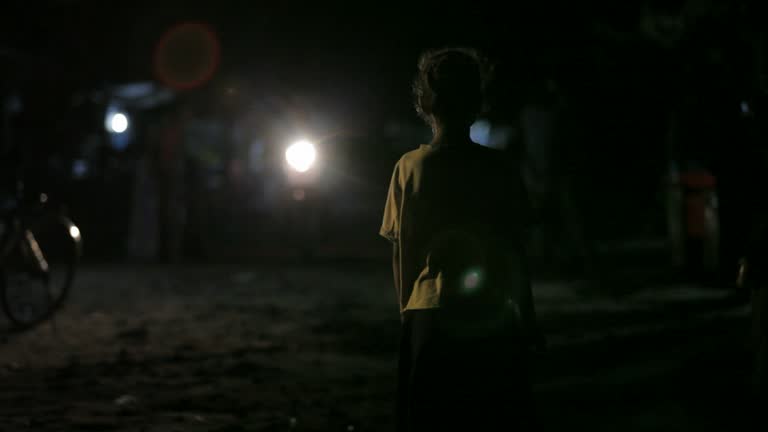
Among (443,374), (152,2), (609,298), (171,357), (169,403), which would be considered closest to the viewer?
(443,374)

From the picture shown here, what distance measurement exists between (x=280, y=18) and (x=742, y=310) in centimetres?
1189

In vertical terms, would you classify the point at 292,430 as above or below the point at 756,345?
below

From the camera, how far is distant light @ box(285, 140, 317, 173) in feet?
57.1

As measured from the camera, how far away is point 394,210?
323cm

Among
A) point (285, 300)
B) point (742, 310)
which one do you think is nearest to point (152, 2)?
point (285, 300)

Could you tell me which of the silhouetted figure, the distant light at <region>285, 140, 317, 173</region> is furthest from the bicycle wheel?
the distant light at <region>285, 140, 317, 173</region>

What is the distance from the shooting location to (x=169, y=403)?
5828mm

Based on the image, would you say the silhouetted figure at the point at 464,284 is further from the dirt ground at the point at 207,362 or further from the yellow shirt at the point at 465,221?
the dirt ground at the point at 207,362

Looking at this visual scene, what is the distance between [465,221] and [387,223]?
1.16 ft

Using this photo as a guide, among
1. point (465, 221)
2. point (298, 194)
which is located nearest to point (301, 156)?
point (298, 194)

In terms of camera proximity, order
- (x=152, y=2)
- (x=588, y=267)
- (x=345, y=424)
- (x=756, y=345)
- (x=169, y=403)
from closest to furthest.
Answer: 1. (x=756, y=345)
2. (x=345, y=424)
3. (x=169, y=403)
4. (x=588, y=267)
5. (x=152, y=2)

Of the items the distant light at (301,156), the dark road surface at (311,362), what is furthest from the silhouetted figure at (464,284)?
the distant light at (301,156)

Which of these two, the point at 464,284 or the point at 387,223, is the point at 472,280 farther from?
the point at 387,223

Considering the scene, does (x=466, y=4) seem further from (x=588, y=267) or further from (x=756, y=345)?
(x=756, y=345)
